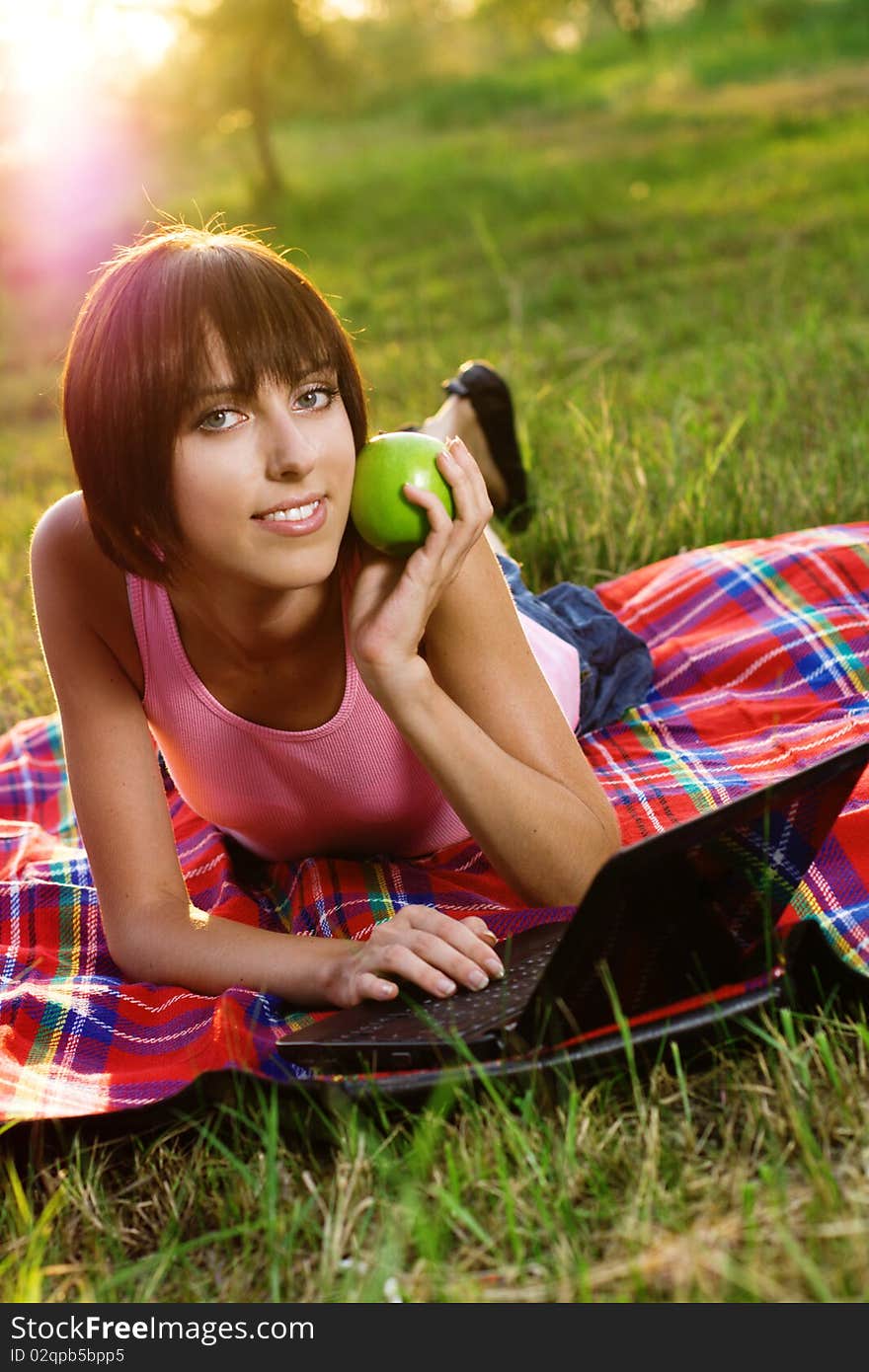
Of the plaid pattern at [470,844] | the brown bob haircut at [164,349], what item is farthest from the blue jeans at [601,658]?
the brown bob haircut at [164,349]

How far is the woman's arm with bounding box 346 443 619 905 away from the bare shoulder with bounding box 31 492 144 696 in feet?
1.61

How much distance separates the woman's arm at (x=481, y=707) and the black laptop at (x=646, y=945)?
0.27 m

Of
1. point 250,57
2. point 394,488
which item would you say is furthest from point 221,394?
point 250,57

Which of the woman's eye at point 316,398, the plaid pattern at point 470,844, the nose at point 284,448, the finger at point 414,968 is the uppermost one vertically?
the woman's eye at point 316,398

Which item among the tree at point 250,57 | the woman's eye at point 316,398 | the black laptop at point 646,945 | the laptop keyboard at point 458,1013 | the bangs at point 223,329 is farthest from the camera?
the tree at point 250,57

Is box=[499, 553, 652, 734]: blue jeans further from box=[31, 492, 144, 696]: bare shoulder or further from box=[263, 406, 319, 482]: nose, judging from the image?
box=[263, 406, 319, 482]: nose

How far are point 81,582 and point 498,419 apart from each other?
1860mm

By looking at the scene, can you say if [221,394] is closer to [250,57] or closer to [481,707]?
[481,707]

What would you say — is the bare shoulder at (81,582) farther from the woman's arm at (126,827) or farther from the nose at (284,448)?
the nose at (284,448)

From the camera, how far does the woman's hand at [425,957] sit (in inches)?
79.8

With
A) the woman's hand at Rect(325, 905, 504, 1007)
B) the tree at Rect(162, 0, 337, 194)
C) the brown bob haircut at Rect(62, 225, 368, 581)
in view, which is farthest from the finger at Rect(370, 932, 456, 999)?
the tree at Rect(162, 0, 337, 194)
